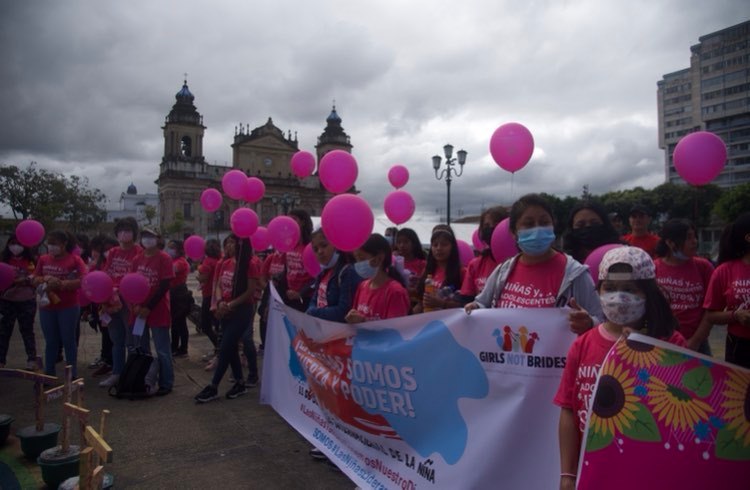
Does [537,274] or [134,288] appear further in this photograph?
[134,288]

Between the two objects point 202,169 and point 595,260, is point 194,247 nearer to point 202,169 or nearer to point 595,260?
point 595,260

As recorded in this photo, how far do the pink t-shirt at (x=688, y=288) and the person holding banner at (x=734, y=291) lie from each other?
0.94ft

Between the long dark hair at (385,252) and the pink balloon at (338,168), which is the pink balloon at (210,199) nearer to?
the pink balloon at (338,168)

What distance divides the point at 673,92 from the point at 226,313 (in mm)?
95675

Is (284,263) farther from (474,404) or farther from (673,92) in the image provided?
(673,92)

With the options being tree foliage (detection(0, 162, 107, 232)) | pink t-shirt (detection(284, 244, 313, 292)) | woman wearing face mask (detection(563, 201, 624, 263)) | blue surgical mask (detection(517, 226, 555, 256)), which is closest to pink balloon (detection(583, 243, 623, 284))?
woman wearing face mask (detection(563, 201, 624, 263))

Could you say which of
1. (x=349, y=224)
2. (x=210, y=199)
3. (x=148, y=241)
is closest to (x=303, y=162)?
(x=210, y=199)

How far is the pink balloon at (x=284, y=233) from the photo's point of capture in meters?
5.12

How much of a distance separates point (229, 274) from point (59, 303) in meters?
1.80

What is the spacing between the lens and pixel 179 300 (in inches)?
264

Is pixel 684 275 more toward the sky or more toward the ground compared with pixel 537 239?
more toward the ground

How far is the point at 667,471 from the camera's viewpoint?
55.8 inches

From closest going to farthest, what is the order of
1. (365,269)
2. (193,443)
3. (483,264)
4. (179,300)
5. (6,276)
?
(365,269) → (483,264) → (193,443) → (6,276) → (179,300)

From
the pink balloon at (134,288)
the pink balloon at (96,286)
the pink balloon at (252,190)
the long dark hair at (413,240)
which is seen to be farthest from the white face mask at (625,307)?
the pink balloon at (252,190)
